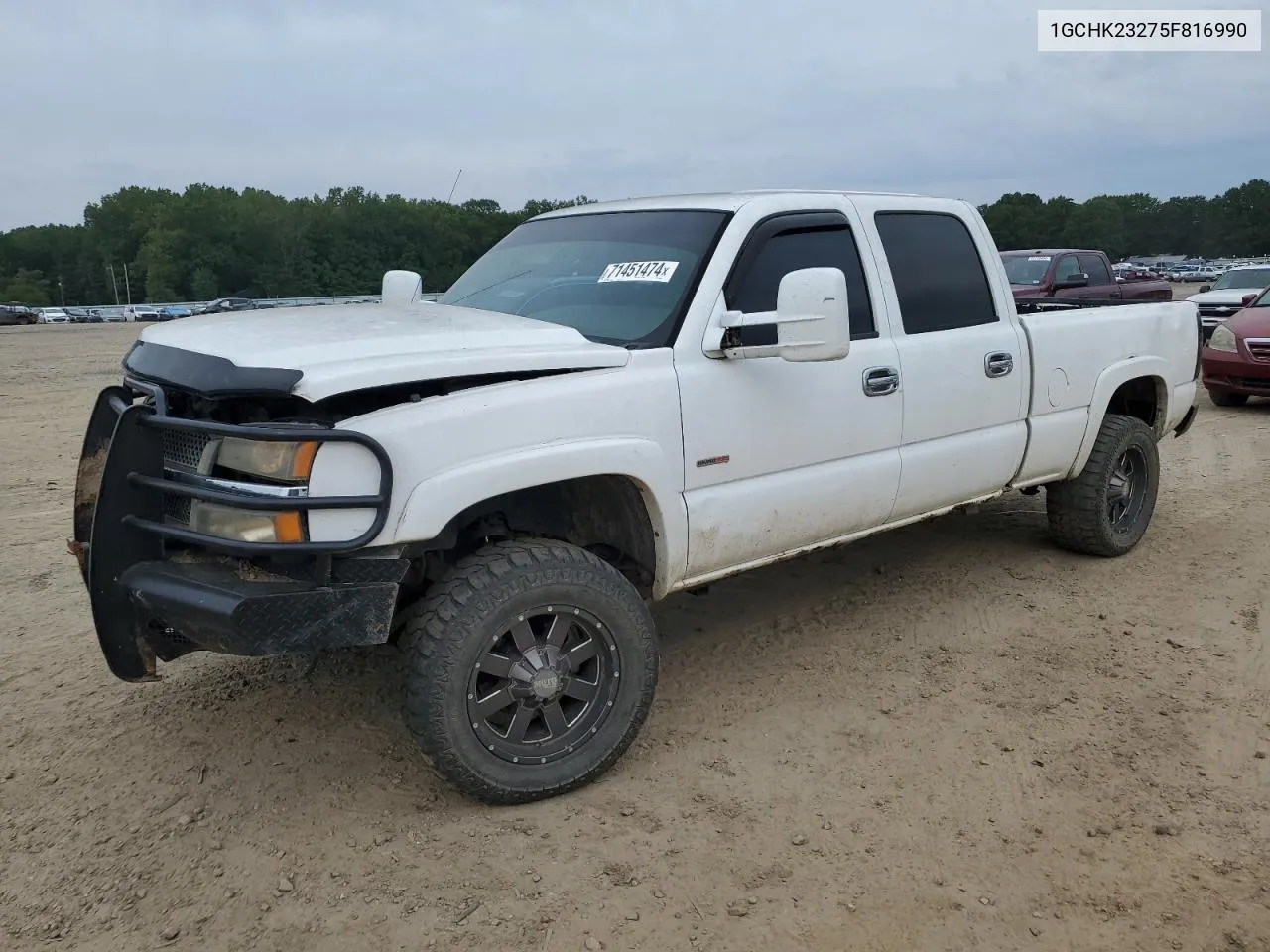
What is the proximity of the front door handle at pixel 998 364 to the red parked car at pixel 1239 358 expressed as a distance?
8.00m

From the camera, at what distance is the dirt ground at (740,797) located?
104 inches

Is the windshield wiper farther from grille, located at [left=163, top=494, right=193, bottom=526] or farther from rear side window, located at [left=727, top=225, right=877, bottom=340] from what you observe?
grille, located at [left=163, top=494, right=193, bottom=526]

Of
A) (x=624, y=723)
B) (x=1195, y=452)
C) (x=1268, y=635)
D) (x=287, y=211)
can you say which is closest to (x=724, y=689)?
(x=624, y=723)

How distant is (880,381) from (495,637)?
1.91 m

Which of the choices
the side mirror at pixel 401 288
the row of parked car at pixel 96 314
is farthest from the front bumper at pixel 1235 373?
the row of parked car at pixel 96 314

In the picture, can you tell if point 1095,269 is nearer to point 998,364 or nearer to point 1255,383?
point 1255,383

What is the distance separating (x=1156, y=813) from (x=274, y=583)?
8.90ft

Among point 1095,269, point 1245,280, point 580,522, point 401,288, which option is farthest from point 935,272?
point 1245,280

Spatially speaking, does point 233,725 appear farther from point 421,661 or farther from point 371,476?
point 371,476

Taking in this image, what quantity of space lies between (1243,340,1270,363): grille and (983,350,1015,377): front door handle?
802 cm

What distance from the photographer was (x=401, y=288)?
4.66 m

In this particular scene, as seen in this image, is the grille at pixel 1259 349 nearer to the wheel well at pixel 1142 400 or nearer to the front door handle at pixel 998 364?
the wheel well at pixel 1142 400

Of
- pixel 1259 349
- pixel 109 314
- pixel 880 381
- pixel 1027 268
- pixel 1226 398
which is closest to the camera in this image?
pixel 880 381

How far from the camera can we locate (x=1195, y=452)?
28.8 ft
